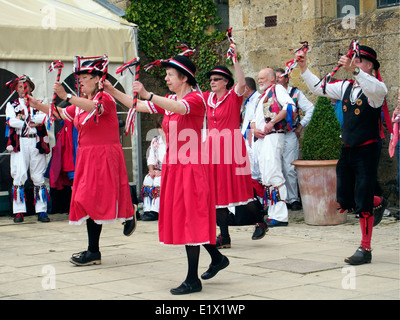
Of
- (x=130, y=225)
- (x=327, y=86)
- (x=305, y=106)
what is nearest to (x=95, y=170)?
(x=130, y=225)

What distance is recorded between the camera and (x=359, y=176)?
638cm

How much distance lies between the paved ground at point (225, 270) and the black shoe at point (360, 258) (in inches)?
3.1

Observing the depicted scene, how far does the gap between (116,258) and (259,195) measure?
2.94 m

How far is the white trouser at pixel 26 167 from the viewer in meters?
9.96

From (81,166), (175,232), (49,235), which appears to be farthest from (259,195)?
(175,232)

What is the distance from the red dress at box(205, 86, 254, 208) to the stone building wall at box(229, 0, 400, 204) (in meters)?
3.05

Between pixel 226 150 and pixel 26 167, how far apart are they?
3.83m

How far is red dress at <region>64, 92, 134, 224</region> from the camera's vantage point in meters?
6.42

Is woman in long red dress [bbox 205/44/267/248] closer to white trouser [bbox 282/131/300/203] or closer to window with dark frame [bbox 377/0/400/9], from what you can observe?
white trouser [bbox 282/131/300/203]

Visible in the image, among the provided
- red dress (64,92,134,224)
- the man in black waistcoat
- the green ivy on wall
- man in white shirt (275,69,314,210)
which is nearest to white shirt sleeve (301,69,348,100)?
the man in black waistcoat

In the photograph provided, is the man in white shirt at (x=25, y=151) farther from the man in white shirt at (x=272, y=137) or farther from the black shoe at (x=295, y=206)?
the black shoe at (x=295, y=206)

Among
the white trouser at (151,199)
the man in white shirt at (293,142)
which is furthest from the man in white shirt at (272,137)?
the white trouser at (151,199)

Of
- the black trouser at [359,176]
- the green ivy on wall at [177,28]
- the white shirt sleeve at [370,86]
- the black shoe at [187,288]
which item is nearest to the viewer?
the black shoe at [187,288]
